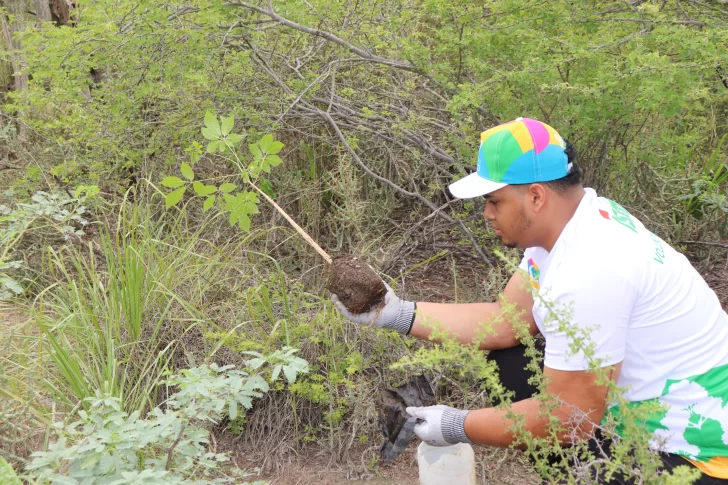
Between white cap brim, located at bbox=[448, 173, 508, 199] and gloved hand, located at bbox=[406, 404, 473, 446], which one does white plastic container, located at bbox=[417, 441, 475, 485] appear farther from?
white cap brim, located at bbox=[448, 173, 508, 199]

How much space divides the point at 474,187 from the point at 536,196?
18cm

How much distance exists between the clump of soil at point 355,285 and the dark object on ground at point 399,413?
37 cm

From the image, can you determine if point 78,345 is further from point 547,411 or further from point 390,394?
point 547,411

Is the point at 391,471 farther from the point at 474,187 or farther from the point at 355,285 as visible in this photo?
the point at 474,187

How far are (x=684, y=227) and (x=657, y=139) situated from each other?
76 centimetres

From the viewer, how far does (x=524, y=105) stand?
3.38m

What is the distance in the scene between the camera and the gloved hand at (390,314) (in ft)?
8.14

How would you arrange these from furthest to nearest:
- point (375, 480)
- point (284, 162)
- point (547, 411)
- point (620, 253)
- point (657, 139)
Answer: point (284, 162) < point (657, 139) < point (375, 480) < point (620, 253) < point (547, 411)

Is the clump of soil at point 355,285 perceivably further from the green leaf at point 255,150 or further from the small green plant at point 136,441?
the green leaf at point 255,150

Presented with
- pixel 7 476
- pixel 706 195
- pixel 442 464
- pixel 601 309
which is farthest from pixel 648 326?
pixel 706 195

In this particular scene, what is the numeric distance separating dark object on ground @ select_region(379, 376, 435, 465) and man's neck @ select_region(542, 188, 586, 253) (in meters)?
0.73

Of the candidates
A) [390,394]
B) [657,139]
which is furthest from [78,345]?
[657,139]

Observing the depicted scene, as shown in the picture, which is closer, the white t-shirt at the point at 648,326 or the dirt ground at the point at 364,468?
the white t-shirt at the point at 648,326

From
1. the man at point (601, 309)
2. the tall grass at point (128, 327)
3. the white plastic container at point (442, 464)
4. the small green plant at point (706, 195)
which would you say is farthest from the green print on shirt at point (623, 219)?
the small green plant at point (706, 195)
